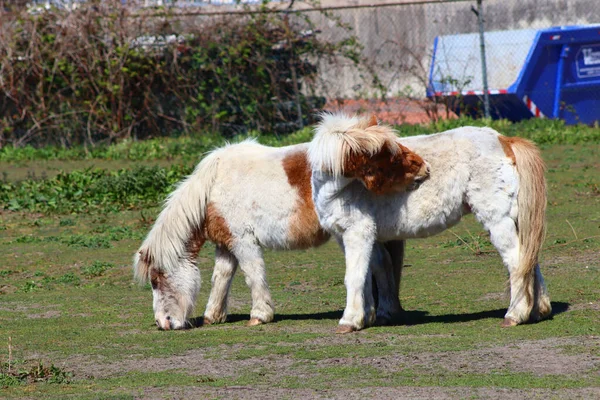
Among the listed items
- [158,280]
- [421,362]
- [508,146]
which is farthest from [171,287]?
[508,146]

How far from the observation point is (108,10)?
1877cm

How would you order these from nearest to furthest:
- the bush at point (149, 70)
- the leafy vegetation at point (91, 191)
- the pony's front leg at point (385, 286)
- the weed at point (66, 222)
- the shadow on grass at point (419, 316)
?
the shadow on grass at point (419, 316) < the pony's front leg at point (385, 286) < the weed at point (66, 222) < the leafy vegetation at point (91, 191) < the bush at point (149, 70)

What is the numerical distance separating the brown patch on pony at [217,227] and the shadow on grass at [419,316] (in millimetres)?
739

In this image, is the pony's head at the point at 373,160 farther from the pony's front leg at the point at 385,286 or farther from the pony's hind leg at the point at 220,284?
the pony's hind leg at the point at 220,284

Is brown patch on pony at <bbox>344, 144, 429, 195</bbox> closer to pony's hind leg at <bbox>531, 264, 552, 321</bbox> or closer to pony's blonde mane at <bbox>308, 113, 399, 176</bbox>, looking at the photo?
pony's blonde mane at <bbox>308, 113, 399, 176</bbox>

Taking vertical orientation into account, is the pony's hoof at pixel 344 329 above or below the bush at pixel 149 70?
below

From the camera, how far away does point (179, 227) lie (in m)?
7.86

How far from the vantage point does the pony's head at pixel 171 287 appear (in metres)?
7.75

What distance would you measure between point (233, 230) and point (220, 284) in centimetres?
49

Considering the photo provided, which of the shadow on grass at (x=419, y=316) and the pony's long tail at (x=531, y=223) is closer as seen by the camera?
the pony's long tail at (x=531, y=223)

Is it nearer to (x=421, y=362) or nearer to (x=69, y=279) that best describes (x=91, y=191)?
(x=69, y=279)

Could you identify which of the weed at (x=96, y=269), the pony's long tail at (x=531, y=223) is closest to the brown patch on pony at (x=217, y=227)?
the pony's long tail at (x=531, y=223)

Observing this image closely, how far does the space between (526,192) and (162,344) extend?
2.90m

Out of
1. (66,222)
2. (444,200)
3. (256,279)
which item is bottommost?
(66,222)
